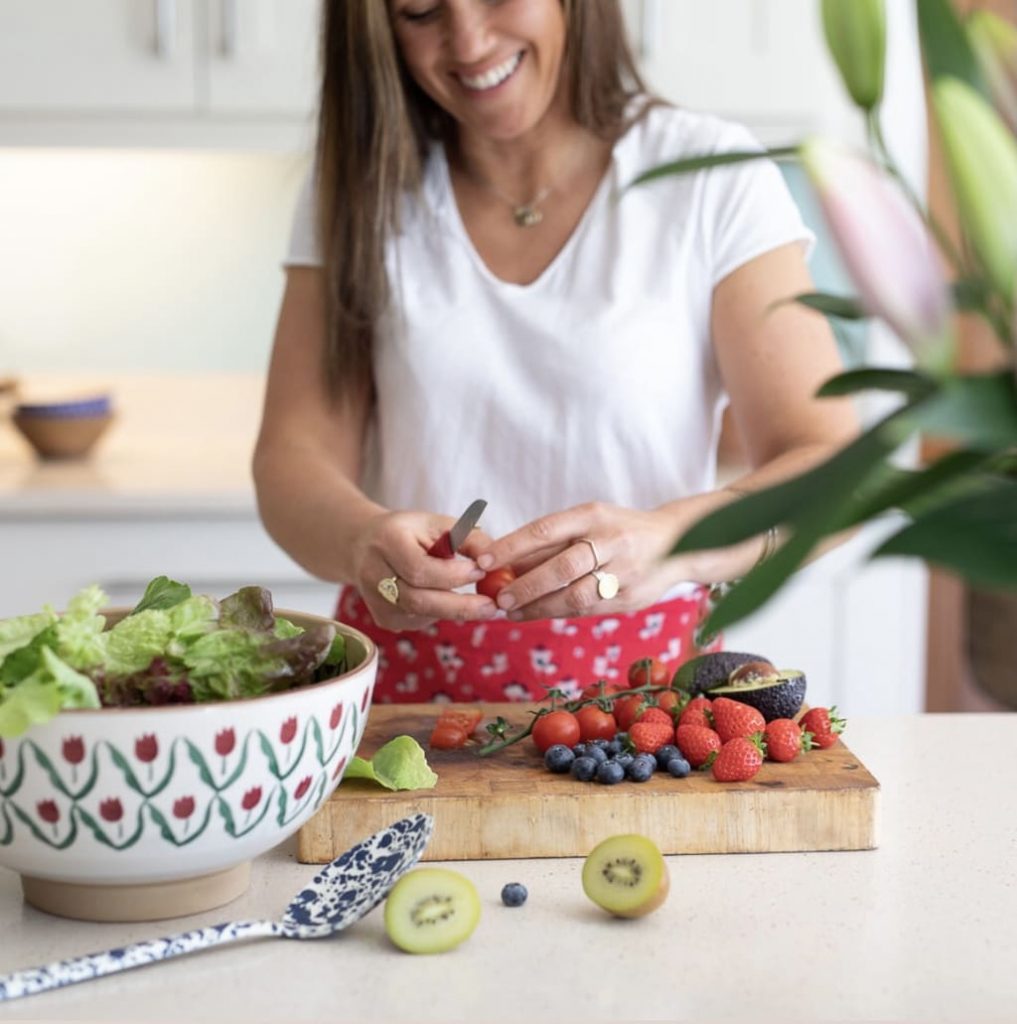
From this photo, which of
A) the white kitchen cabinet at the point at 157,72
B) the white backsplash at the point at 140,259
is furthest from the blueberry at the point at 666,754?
the white backsplash at the point at 140,259

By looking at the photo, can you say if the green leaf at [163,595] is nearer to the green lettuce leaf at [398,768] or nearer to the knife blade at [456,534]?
the green lettuce leaf at [398,768]

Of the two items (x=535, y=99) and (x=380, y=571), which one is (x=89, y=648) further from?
(x=535, y=99)

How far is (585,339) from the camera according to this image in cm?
178

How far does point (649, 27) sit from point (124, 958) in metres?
2.20

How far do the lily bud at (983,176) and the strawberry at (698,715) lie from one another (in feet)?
2.19

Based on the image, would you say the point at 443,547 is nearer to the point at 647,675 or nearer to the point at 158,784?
the point at 647,675

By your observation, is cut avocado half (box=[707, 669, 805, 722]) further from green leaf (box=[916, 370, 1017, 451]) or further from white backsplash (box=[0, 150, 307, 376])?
white backsplash (box=[0, 150, 307, 376])

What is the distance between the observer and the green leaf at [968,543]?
58 centimetres

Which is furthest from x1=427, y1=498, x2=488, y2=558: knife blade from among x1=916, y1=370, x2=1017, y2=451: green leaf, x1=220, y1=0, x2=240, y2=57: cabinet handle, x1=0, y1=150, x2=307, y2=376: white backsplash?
x1=0, y1=150, x2=307, y2=376: white backsplash

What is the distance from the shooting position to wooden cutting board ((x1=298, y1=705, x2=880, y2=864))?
1.14 meters

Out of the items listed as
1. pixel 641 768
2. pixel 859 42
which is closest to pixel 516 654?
pixel 641 768

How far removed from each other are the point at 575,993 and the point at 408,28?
44.8 inches

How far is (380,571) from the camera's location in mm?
1506

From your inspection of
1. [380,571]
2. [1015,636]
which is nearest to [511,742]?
[380,571]
